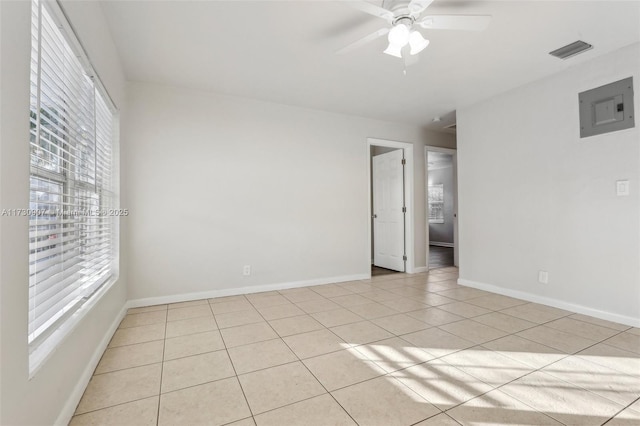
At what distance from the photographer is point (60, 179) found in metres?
1.51

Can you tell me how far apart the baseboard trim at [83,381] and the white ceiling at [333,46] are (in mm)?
2417

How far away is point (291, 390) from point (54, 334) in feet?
4.01

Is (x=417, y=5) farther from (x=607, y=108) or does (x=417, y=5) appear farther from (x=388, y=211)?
(x=388, y=211)

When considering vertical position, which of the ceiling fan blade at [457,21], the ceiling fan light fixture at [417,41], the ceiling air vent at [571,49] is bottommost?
the ceiling fan light fixture at [417,41]

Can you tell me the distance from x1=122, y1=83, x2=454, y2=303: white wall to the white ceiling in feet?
1.27

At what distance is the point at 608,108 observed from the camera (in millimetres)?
2752

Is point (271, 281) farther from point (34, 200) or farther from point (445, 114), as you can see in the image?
point (445, 114)

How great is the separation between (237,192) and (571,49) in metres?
3.68

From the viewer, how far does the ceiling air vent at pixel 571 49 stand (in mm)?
2566

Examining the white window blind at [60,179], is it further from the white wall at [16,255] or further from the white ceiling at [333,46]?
the white ceiling at [333,46]

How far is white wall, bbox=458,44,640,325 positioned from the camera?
8.77ft

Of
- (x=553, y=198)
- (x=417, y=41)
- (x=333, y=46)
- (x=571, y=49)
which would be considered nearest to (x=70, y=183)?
(x=333, y=46)

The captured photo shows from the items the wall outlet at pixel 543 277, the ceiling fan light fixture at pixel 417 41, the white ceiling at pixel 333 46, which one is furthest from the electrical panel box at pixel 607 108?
the ceiling fan light fixture at pixel 417 41

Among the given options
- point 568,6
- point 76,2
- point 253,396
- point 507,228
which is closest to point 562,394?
point 253,396
